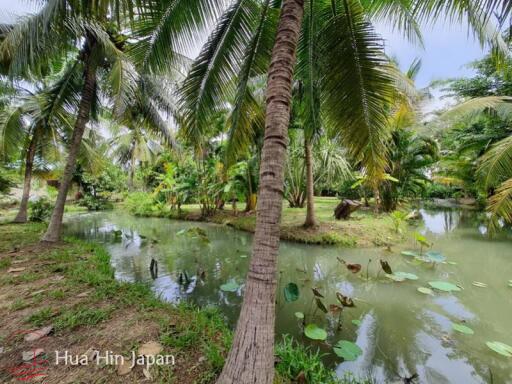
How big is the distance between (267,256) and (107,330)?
1.89 metres

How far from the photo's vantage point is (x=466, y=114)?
7457 millimetres

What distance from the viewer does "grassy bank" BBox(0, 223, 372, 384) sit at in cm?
189

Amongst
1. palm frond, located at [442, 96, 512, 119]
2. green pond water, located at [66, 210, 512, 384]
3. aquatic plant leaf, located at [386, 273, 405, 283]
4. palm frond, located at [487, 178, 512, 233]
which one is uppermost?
palm frond, located at [442, 96, 512, 119]

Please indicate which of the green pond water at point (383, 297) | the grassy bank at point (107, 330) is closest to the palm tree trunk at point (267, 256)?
the grassy bank at point (107, 330)

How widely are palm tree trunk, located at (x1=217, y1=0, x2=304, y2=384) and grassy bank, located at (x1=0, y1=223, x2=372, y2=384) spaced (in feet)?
1.41

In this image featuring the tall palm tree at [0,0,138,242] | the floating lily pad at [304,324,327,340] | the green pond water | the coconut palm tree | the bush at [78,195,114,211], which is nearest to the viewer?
the green pond water

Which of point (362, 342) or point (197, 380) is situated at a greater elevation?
point (197, 380)

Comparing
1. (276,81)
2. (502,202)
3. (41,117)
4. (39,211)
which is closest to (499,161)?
(502,202)

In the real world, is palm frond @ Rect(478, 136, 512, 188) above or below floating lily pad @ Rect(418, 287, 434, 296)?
above

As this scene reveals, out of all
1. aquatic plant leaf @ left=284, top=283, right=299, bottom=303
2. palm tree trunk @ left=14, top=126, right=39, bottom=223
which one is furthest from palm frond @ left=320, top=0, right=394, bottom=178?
palm tree trunk @ left=14, top=126, right=39, bottom=223

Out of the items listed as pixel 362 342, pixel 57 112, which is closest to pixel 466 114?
pixel 362 342

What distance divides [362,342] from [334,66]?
11.0ft

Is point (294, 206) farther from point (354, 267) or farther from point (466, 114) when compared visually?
point (354, 267)

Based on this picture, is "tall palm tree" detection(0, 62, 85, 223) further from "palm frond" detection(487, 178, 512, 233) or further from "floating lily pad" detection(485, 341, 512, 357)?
"palm frond" detection(487, 178, 512, 233)
